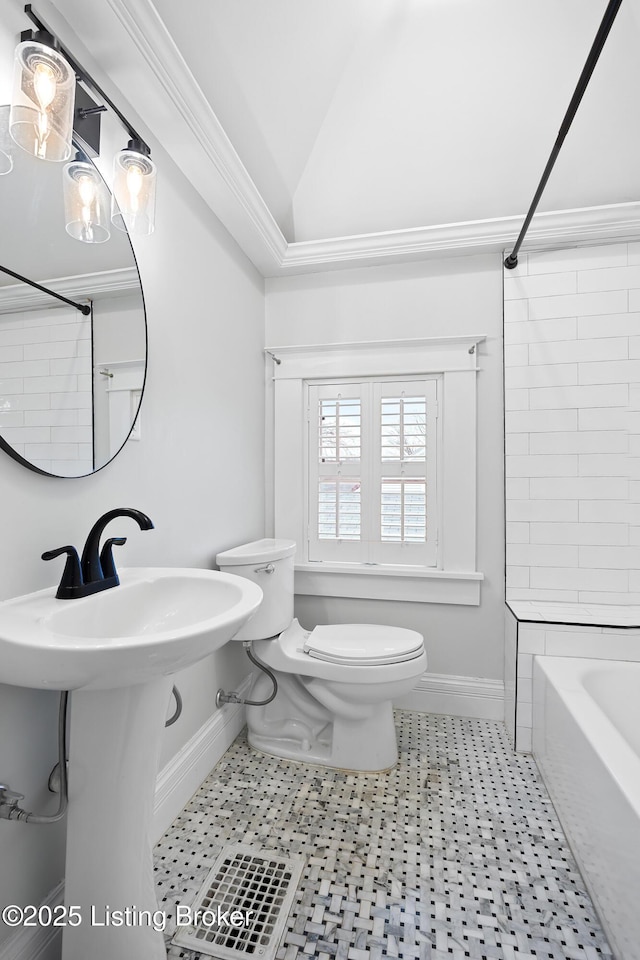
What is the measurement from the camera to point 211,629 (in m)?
0.89

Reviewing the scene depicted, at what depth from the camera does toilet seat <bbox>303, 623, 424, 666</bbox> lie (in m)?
1.89

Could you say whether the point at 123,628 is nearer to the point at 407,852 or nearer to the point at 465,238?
the point at 407,852

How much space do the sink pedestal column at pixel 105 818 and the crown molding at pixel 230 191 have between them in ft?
5.26

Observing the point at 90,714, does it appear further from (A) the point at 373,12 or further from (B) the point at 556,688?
(A) the point at 373,12

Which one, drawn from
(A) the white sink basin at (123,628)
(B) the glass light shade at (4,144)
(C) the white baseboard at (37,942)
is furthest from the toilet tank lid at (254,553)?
(B) the glass light shade at (4,144)

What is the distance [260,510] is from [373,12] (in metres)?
2.09

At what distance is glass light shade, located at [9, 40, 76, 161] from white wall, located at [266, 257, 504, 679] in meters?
1.65

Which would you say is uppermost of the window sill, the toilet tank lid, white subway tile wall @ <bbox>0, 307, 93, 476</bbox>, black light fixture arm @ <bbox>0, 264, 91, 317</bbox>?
black light fixture arm @ <bbox>0, 264, 91, 317</bbox>

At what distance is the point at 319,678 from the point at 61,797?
1057mm

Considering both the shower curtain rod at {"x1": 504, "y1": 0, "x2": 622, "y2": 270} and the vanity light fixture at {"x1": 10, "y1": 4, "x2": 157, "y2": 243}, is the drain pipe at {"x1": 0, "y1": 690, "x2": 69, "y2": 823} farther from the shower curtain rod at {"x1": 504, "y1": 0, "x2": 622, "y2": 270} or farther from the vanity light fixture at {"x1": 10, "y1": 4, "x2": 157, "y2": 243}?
the shower curtain rod at {"x1": 504, "y1": 0, "x2": 622, "y2": 270}

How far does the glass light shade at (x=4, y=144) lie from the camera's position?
102 centimetres

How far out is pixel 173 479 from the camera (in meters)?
1.71

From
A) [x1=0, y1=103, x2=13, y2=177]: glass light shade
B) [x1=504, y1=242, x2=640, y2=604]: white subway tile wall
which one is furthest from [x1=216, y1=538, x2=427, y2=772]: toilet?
[x1=0, y1=103, x2=13, y2=177]: glass light shade

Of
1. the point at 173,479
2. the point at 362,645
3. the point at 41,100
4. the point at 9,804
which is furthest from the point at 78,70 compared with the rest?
the point at 362,645
